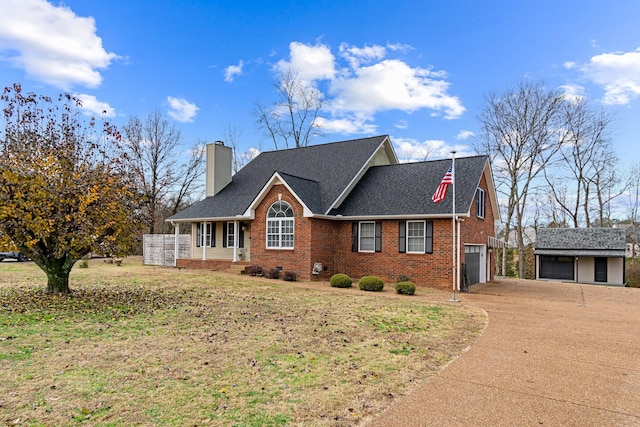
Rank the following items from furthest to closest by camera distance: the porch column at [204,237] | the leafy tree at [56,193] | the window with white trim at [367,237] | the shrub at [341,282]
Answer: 1. the porch column at [204,237]
2. the window with white trim at [367,237]
3. the shrub at [341,282]
4. the leafy tree at [56,193]

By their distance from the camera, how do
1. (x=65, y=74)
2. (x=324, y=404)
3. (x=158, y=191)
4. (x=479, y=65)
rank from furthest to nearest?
(x=158, y=191), (x=479, y=65), (x=65, y=74), (x=324, y=404)

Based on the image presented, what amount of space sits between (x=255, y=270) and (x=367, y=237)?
540 centimetres

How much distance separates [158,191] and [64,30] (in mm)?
21226

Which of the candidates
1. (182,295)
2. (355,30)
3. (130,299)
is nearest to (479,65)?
(355,30)

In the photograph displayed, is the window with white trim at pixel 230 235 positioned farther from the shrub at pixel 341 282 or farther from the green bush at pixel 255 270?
the shrub at pixel 341 282

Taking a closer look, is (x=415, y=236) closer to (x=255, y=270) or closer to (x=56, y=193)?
(x=255, y=270)

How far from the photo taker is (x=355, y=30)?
67.6 ft

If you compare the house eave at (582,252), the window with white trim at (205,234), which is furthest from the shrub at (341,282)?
the house eave at (582,252)

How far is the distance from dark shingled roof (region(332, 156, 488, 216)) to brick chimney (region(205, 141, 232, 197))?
8956 mm

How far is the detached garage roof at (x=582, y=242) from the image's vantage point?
27391 mm

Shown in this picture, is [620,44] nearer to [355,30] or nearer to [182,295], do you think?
[355,30]

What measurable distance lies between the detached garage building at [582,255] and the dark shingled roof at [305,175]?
16733 mm

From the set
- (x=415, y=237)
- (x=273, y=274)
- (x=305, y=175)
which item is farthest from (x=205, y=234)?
(x=415, y=237)

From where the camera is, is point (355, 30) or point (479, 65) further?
point (355, 30)
